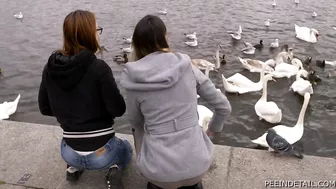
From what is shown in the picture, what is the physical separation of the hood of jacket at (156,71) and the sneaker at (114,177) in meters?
0.98

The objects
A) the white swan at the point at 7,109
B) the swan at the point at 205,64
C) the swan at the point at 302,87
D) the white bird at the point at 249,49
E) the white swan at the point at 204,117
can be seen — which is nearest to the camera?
the white swan at the point at 204,117

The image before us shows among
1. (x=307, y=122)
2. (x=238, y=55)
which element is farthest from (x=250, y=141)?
(x=238, y=55)

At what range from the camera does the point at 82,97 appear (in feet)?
10.1

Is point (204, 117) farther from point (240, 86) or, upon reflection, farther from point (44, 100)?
point (44, 100)

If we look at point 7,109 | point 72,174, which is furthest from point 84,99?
point 7,109

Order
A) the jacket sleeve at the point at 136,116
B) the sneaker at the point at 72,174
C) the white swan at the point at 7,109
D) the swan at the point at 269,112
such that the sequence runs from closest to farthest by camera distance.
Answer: the jacket sleeve at the point at 136,116, the sneaker at the point at 72,174, the swan at the point at 269,112, the white swan at the point at 7,109

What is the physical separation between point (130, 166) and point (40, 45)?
32.3ft

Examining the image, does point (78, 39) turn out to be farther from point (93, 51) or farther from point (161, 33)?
point (161, 33)

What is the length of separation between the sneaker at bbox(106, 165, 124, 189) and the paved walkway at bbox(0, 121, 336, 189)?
0.20 m

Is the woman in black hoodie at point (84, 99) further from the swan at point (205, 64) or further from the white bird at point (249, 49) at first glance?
the white bird at point (249, 49)

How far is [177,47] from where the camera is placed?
502 inches

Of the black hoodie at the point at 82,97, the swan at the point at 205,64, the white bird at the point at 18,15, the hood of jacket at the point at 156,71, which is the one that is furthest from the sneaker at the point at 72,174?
the white bird at the point at 18,15

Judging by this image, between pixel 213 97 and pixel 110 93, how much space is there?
2.79 ft

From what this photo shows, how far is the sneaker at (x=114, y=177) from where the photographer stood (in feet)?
10.9
